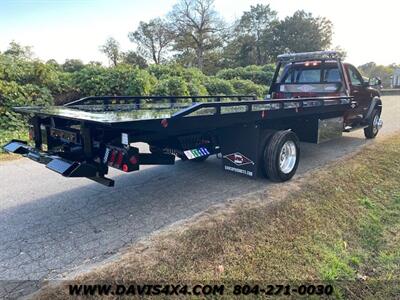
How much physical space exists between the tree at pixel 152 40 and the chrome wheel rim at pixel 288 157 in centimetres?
4131

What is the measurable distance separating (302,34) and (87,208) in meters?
44.4

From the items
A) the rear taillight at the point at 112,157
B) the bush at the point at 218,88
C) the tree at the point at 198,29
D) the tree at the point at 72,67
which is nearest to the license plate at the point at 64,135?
the rear taillight at the point at 112,157

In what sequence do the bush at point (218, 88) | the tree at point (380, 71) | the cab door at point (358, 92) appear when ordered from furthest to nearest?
the tree at point (380, 71) → the bush at point (218, 88) → the cab door at point (358, 92)

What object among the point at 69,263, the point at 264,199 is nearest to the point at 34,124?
the point at 69,263

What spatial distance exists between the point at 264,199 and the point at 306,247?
112cm

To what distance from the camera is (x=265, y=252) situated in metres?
3.21

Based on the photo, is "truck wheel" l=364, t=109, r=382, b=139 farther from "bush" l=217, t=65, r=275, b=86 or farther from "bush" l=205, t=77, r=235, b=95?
"bush" l=217, t=65, r=275, b=86

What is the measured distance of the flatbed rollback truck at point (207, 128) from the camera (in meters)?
3.59

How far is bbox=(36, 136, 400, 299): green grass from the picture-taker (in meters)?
2.86

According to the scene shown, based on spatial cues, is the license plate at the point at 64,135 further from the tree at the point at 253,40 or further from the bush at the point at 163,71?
the tree at the point at 253,40

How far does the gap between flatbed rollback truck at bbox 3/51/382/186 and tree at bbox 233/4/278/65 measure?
36.5 metres

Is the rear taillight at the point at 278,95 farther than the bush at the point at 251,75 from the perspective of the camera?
No

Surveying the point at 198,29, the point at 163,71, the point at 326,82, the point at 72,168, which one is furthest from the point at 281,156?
the point at 198,29

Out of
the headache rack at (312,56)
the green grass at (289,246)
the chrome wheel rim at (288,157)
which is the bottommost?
the green grass at (289,246)
